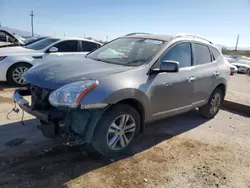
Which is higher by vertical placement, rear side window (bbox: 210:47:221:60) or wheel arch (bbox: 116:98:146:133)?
rear side window (bbox: 210:47:221:60)

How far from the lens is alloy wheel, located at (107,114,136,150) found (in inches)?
130

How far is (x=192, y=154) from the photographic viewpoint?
3795mm

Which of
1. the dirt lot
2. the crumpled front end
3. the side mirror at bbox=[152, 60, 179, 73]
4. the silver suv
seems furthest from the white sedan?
the side mirror at bbox=[152, 60, 179, 73]

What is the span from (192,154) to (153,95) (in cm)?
113

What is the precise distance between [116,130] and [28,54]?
16.1 feet

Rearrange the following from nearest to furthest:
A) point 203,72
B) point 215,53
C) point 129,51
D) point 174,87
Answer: point 174,87 → point 129,51 → point 203,72 → point 215,53

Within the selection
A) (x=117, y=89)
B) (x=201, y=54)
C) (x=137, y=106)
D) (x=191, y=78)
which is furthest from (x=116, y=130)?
(x=201, y=54)

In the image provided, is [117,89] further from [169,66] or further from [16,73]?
[16,73]

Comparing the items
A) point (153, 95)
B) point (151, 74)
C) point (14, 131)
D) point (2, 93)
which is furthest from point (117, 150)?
point (2, 93)

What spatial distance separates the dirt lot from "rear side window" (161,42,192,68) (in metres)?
1.33

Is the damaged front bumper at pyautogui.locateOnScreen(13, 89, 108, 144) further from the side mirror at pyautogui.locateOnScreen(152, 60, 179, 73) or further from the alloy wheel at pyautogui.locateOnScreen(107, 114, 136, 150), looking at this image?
the side mirror at pyautogui.locateOnScreen(152, 60, 179, 73)

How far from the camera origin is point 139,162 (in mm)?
3410

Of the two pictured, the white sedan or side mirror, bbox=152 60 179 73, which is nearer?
side mirror, bbox=152 60 179 73

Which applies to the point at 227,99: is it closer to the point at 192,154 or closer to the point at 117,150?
the point at 192,154
